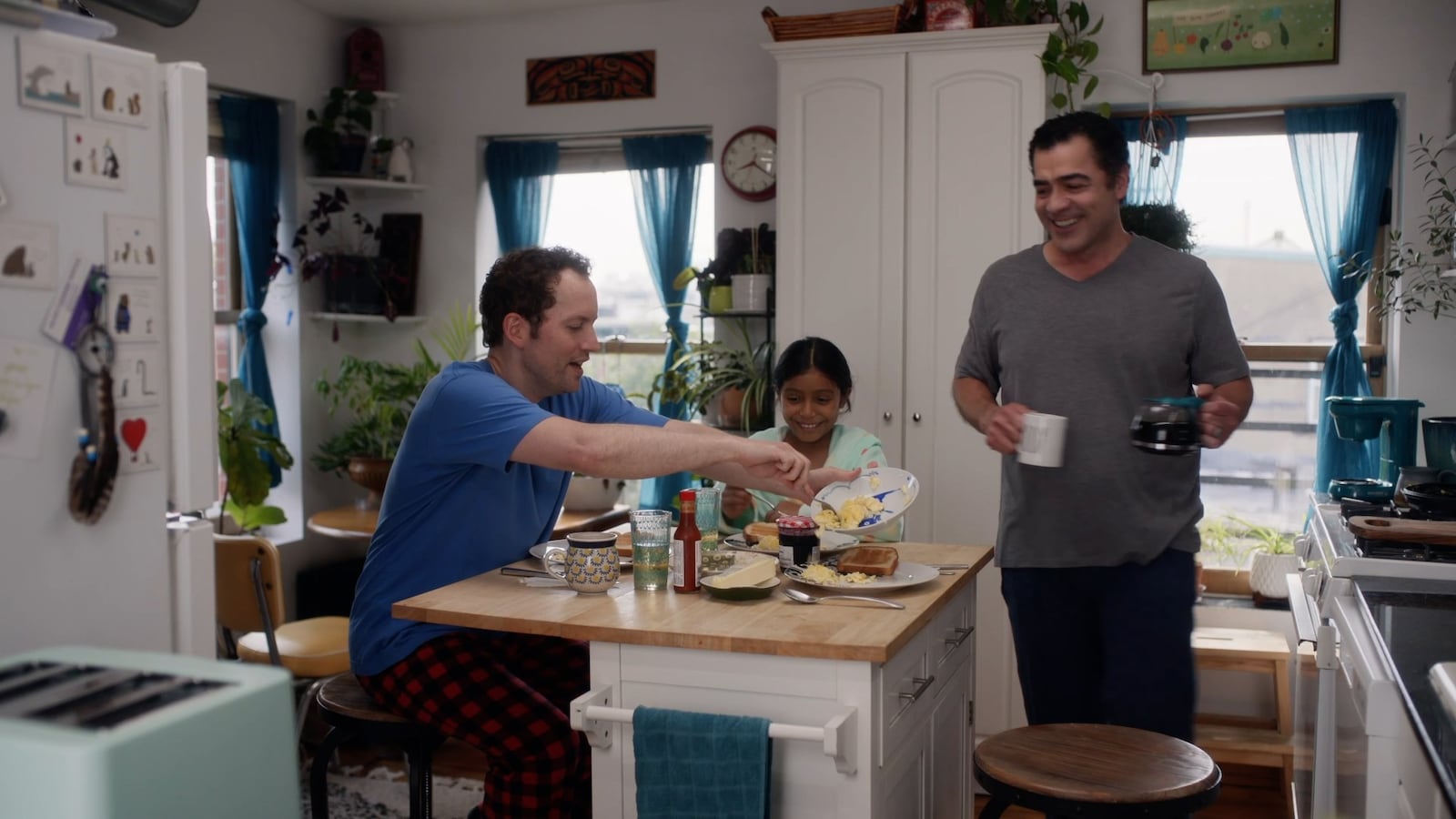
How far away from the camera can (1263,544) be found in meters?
4.14

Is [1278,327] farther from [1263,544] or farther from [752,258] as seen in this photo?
[752,258]

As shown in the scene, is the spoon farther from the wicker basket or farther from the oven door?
the wicker basket

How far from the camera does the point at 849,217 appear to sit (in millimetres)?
3914

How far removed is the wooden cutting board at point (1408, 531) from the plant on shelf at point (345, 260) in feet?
11.7

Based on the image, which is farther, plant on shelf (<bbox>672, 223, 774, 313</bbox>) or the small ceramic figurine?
the small ceramic figurine

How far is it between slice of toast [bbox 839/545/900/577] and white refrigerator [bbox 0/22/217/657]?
3.85 feet

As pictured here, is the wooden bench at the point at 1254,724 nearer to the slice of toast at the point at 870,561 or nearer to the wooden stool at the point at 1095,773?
the slice of toast at the point at 870,561

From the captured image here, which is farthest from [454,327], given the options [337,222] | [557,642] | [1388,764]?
[1388,764]

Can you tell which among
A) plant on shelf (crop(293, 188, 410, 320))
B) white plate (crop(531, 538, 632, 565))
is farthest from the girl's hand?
plant on shelf (crop(293, 188, 410, 320))

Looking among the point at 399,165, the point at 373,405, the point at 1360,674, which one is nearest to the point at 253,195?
the point at 399,165

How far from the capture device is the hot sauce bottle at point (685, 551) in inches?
87.4

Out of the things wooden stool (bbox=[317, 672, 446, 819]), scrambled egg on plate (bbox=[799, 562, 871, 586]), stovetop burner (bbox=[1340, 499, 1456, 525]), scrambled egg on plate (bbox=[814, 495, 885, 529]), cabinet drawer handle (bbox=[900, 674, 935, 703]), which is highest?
scrambled egg on plate (bbox=[814, 495, 885, 529])

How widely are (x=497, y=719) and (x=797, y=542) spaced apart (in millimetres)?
653

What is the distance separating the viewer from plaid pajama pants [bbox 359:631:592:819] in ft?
7.20
